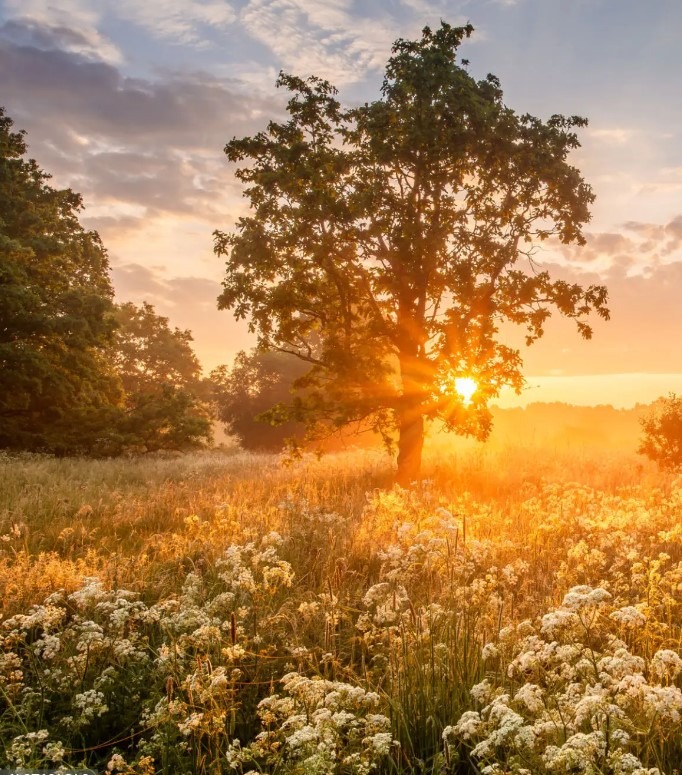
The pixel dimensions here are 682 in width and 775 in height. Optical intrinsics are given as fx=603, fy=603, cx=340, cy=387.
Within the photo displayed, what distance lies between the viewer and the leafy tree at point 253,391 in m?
48.1

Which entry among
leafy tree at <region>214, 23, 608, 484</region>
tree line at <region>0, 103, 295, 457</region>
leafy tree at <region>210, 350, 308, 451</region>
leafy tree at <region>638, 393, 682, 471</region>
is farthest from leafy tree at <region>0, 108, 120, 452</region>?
leafy tree at <region>638, 393, 682, 471</region>

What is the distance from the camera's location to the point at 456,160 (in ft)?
54.0

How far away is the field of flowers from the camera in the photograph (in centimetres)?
290

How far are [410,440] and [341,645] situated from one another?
12.8 meters

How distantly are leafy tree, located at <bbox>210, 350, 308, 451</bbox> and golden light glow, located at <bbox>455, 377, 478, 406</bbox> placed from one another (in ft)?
103

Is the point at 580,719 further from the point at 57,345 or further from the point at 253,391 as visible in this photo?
the point at 253,391

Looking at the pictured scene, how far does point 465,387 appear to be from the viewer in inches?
670

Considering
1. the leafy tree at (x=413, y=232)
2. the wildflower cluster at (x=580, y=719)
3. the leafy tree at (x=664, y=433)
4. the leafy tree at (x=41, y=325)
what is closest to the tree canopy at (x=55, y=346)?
the leafy tree at (x=41, y=325)

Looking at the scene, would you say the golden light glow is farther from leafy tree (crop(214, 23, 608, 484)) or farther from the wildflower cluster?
the wildflower cluster

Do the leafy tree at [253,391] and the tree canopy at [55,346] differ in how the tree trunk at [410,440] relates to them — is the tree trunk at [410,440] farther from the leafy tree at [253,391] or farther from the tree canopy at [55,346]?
the leafy tree at [253,391]

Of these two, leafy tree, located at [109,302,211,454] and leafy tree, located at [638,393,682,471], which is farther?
leafy tree, located at [109,302,211,454]

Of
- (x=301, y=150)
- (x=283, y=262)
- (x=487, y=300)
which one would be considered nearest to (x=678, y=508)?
(x=487, y=300)

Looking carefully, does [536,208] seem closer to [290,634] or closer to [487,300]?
[487,300]

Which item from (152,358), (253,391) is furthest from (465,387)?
(152,358)
